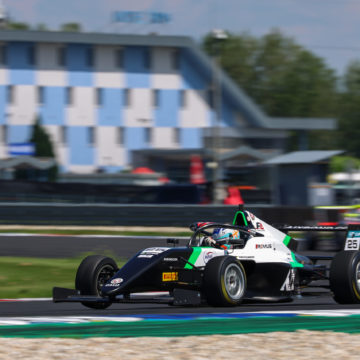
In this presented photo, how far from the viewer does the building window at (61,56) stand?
4897 centimetres

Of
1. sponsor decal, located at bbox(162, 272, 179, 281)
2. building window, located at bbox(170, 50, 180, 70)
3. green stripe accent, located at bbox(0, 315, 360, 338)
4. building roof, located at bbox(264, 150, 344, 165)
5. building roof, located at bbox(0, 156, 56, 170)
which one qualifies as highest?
building window, located at bbox(170, 50, 180, 70)

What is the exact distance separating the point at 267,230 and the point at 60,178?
3788 cm

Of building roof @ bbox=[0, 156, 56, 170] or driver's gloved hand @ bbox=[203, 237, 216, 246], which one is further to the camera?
building roof @ bbox=[0, 156, 56, 170]

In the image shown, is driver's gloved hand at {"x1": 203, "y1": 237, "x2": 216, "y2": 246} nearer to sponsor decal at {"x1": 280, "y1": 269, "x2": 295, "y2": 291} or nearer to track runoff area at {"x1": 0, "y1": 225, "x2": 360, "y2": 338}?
track runoff area at {"x1": 0, "y1": 225, "x2": 360, "y2": 338}

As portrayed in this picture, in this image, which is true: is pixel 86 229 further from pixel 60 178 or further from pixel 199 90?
pixel 199 90

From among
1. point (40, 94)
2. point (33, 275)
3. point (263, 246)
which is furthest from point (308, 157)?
point (40, 94)

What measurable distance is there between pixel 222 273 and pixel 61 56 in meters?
42.4

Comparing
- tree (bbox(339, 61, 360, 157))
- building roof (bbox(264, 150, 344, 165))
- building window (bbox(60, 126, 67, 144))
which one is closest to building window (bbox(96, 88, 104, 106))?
building window (bbox(60, 126, 67, 144))

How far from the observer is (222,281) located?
8.19 metres

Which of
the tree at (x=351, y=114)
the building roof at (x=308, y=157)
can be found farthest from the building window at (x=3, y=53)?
the tree at (x=351, y=114)

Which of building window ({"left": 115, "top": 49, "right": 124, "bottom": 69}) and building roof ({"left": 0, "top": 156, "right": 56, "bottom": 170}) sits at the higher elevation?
building window ({"left": 115, "top": 49, "right": 124, "bottom": 69})

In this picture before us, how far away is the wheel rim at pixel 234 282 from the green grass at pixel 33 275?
3.54 meters

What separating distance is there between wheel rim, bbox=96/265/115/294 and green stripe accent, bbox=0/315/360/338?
5.68ft

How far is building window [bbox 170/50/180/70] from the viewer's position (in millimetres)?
49562
